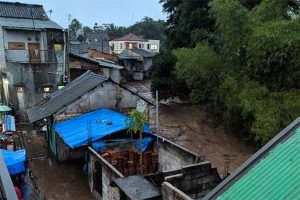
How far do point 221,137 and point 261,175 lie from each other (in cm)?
1655

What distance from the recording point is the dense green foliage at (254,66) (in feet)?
41.0

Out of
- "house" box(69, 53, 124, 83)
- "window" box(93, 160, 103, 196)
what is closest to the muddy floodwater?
"window" box(93, 160, 103, 196)

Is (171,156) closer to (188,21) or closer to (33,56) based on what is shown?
(33,56)

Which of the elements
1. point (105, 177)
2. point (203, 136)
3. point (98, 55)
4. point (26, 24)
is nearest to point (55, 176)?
point (105, 177)

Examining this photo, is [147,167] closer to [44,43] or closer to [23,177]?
[23,177]

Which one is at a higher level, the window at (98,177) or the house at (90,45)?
the house at (90,45)

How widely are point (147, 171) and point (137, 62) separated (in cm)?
3261

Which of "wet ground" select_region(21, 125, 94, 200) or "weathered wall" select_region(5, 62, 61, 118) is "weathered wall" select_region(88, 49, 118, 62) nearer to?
"weathered wall" select_region(5, 62, 61, 118)

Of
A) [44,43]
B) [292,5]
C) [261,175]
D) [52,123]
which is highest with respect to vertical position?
[292,5]

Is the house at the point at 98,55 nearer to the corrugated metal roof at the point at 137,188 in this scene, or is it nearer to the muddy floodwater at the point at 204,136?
the muddy floodwater at the point at 204,136

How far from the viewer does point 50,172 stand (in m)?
14.8

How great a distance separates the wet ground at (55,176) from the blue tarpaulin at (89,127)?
6.91 feet

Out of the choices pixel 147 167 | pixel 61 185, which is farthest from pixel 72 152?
pixel 147 167

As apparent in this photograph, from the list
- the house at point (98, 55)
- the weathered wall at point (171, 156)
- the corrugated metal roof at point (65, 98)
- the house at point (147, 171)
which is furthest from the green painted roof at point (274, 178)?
the house at point (98, 55)
